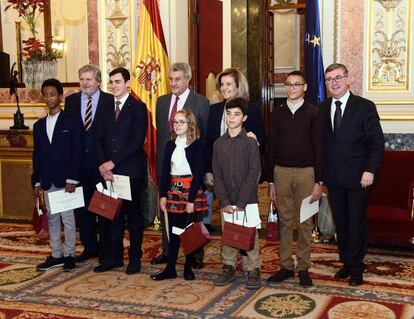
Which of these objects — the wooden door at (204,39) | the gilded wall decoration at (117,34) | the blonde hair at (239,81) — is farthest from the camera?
the wooden door at (204,39)

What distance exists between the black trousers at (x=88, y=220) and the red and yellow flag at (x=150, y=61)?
1.07m

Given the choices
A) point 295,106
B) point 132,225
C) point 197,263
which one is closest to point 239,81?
point 295,106

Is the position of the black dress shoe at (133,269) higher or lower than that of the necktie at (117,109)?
lower

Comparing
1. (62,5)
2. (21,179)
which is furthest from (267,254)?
(62,5)

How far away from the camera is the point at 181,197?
4555 mm

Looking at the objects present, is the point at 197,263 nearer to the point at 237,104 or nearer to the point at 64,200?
the point at 64,200

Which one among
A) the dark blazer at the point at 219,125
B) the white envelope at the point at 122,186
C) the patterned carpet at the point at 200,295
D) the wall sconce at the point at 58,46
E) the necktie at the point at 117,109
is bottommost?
the patterned carpet at the point at 200,295

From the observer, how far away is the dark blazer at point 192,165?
4.48 metres

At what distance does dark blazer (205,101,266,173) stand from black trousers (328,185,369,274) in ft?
2.21

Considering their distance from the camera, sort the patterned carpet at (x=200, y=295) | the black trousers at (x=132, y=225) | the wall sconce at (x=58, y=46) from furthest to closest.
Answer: the wall sconce at (x=58, y=46) < the black trousers at (x=132, y=225) < the patterned carpet at (x=200, y=295)

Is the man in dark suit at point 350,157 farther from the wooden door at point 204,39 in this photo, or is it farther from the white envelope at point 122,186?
the wooden door at point 204,39

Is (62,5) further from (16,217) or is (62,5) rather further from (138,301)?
(138,301)

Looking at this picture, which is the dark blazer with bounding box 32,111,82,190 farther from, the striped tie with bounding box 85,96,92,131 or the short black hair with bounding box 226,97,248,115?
the short black hair with bounding box 226,97,248,115

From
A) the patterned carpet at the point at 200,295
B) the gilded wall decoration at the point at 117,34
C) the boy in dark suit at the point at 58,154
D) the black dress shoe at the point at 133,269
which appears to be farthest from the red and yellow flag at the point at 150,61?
the patterned carpet at the point at 200,295
